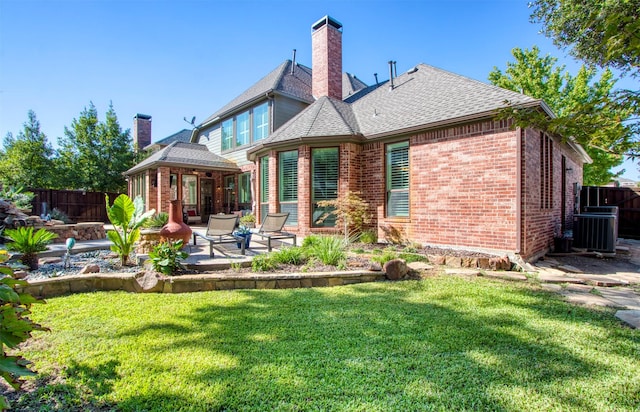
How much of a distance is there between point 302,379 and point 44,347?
2610 millimetres

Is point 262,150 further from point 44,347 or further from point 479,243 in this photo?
point 44,347

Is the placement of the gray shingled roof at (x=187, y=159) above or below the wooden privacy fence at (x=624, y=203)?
above

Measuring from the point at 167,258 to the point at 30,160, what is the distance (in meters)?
23.9

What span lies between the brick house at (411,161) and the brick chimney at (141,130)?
11630 millimetres

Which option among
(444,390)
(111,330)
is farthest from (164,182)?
(444,390)

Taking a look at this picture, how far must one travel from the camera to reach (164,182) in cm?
1447

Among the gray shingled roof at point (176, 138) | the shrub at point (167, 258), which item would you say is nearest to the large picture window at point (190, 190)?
the gray shingled roof at point (176, 138)

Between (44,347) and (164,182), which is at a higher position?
(164,182)

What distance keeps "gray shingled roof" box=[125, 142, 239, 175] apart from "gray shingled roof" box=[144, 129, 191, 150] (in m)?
4.51

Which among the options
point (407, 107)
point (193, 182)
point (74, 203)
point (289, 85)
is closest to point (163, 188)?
point (193, 182)

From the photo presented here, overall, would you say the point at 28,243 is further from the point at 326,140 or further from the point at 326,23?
the point at 326,23

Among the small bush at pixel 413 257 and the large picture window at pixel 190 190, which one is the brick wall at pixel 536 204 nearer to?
the small bush at pixel 413 257

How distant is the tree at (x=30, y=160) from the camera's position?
2055 centimetres

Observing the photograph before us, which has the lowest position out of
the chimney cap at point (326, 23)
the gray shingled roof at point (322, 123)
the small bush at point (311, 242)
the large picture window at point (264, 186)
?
the small bush at point (311, 242)
